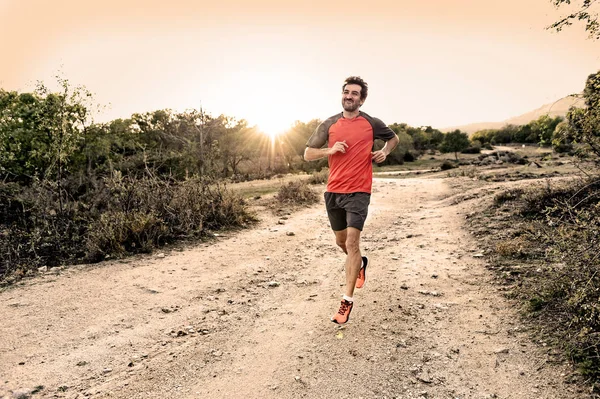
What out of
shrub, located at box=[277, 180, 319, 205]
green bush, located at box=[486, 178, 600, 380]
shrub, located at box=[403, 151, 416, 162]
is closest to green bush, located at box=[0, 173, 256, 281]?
shrub, located at box=[277, 180, 319, 205]

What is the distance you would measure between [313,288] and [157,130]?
25.4m

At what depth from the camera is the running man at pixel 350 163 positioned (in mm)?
4328

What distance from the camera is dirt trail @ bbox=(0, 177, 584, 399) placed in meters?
3.25

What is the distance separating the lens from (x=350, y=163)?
4.45 metres

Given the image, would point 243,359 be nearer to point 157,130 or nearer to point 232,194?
point 232,194

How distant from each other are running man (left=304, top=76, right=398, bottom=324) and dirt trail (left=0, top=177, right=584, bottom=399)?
0.67m

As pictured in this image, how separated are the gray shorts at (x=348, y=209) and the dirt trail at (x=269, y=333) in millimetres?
1049

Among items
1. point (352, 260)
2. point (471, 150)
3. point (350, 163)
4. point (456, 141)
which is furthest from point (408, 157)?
point (352, 260)

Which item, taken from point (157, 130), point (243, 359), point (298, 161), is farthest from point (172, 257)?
point (298, 161)

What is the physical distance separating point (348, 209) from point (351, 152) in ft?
2.15

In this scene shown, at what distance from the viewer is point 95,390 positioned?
3.28 metres

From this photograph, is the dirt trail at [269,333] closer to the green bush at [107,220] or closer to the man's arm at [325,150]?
the green bush at [107,220]

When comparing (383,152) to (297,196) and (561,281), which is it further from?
(297,196)

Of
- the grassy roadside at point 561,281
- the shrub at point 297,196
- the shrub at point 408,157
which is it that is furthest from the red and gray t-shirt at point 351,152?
the shrub at point 408,157
